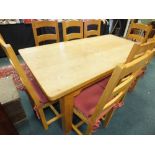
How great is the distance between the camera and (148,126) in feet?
4.88

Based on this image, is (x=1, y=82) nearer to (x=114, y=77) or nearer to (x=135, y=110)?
(x=114, y=77)

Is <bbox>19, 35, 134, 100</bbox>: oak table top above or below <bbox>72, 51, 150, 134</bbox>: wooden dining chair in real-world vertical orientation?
above

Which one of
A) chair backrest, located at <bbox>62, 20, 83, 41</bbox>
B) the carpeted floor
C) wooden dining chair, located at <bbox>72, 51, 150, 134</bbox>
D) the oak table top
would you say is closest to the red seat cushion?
wooden dining chair, located at <bbox>72, 51, 150, 134</bbox>

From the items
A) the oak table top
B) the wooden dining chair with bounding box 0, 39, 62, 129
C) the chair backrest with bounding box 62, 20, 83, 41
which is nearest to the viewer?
the wooden dining chair with bounding box 0, 39, 62, 129

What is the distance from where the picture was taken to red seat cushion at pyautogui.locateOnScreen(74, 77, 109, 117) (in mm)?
1040

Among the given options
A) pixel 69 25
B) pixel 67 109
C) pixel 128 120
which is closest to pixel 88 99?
pixel 67 109

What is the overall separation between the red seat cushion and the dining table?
0.08 metres

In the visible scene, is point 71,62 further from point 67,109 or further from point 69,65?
point 67,109

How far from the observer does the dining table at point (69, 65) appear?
2.94ft

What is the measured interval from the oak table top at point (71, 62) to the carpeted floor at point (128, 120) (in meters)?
0.74

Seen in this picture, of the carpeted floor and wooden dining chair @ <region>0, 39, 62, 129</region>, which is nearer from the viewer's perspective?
wooden dining chair @ <region>0, 39, 62, 129</region>

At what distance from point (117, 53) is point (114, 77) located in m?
0.89

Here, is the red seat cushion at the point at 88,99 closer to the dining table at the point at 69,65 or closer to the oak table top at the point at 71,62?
the dining table at the point at 69,65

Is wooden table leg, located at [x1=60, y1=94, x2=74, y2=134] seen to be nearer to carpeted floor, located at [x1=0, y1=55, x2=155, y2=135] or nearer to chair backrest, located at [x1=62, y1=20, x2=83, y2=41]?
carpeted floor, located at [x1=0, y1=55, x2=155, y2=135]
